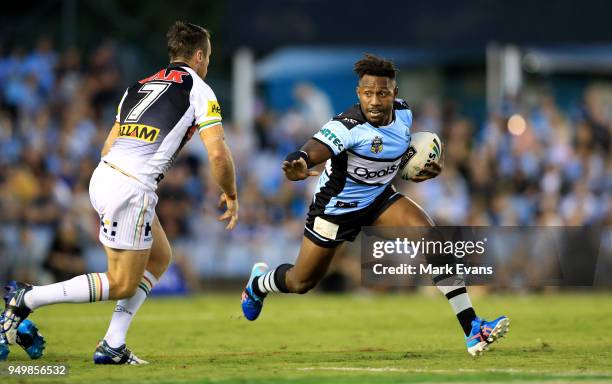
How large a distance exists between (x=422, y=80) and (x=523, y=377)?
16.7 m

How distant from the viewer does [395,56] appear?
79.3 ft

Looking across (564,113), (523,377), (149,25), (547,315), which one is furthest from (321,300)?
(149,25)

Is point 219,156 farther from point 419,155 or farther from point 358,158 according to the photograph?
point 419,155

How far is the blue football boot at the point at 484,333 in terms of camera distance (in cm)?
949

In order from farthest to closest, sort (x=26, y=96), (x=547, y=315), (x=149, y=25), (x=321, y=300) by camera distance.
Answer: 1. (x=149, y=25)
2. (x=26, y=96)
3. (x=321, y=300)
4. (x=547, y=315)

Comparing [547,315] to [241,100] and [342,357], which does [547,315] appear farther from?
[241,100]

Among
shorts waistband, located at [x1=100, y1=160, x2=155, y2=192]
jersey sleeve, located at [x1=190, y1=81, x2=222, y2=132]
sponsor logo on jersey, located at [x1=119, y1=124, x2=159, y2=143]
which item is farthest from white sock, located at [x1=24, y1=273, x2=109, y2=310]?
jersey sleeve, located at [x1=190, y1=81, x2=222, y2=132]

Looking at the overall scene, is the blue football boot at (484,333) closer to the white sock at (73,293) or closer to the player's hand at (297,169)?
the player's hand at (297,169)

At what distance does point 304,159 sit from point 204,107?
2.93 ft

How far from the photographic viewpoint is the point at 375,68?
987cm

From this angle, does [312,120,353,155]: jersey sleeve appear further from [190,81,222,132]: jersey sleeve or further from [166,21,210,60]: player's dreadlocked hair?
[166,21,210,60]: player's dreadlocked hair

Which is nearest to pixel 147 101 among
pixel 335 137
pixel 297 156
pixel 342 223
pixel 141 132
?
pixel 141 132

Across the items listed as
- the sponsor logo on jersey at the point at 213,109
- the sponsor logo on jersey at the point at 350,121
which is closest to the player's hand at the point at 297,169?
the sponsor logo on jersey at the point at 213,109

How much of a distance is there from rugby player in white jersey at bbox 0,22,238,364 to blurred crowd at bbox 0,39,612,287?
9.45 m
